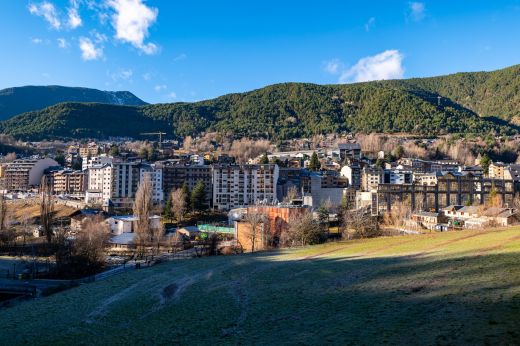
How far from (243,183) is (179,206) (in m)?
24.2

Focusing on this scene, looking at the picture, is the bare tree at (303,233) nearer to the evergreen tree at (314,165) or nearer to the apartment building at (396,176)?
the apartment building at (396,176)

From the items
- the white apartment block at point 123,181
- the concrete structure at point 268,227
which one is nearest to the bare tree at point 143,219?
the concrete structure at point 268,227

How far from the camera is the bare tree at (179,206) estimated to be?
79188mm

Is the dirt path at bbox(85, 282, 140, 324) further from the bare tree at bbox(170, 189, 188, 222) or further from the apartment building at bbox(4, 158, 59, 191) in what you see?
the apartment building at bbox(4, 158, 59, 191)

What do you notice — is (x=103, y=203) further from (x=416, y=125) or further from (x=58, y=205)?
(x=416, y=125)

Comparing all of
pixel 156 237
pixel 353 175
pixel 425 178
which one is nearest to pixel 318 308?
pixel 156 237

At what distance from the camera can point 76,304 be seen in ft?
97.4

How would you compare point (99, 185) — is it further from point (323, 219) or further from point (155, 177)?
point (323, 219)

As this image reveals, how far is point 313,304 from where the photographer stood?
2270 cm

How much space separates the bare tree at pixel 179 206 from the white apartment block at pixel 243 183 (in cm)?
1512

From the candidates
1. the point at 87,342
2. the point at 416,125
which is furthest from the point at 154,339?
the point at 416,125

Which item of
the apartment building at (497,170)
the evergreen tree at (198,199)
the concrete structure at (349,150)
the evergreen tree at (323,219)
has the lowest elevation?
the evergreen tree at (323,219)

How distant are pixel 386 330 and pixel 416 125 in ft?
590

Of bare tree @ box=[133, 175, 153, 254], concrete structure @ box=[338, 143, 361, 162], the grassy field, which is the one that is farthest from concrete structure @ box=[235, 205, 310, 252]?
concrete structure @ box=[338, 143, 361, 162]
